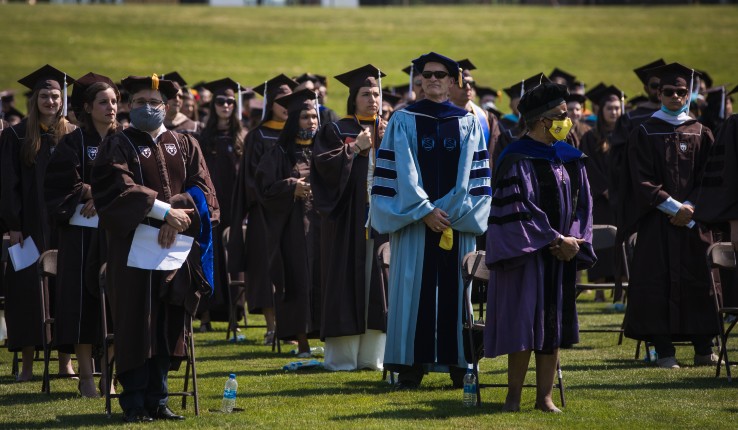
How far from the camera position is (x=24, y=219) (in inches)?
422

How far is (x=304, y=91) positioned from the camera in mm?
12195

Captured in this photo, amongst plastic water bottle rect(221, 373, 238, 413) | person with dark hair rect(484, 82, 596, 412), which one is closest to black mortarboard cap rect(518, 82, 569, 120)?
person with dark hair rect(484, 82, 596, 412)

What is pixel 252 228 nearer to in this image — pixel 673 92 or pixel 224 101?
pixel 224 101

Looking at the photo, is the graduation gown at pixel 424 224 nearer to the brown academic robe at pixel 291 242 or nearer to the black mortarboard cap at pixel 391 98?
the brown academic robe at pixel 291 242

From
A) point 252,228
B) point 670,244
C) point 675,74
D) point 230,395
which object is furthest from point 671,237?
point 252,228

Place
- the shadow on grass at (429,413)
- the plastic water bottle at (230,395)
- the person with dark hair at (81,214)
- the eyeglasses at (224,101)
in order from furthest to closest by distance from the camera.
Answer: the eyeglasses at (224,101) → the person with dark hair at (81,214) → the plastic water bottle at (230,395) → the shadow on grass at (429,413)

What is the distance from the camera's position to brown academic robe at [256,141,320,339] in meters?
12.4

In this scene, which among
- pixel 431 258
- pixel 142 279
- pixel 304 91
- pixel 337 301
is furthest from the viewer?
pixel 304 91

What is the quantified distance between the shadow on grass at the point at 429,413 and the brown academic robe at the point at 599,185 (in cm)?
798

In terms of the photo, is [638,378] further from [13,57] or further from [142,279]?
[13,57]

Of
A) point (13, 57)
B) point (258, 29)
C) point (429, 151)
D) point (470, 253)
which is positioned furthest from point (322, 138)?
point (258, 29)

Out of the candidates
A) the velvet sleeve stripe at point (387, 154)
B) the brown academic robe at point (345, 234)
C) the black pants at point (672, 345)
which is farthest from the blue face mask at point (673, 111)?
the velvet sleeve stripe at point (387, 154)

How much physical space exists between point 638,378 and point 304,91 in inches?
165

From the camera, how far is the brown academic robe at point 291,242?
12.4 metres
